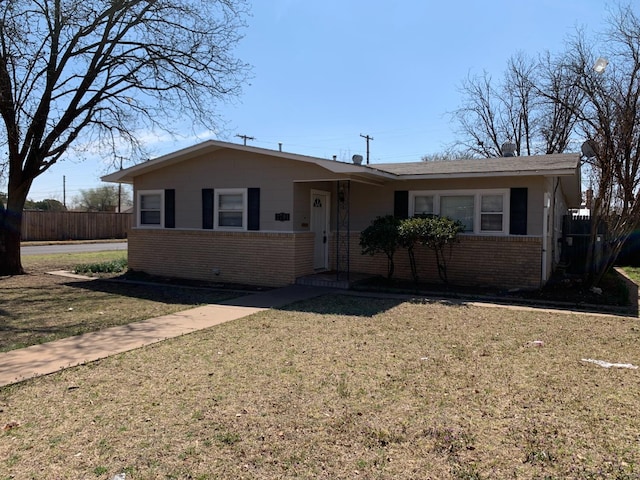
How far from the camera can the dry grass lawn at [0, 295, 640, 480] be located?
11.6 ft

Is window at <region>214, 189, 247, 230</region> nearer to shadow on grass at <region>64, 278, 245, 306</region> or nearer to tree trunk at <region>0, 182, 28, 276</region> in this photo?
shadow on grass at <region>64, 278, 245, 306</region>

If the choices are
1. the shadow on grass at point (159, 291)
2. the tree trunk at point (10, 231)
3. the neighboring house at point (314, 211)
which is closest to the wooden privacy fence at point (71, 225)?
the tree trunk at point (10, 231)

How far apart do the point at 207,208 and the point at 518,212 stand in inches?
323

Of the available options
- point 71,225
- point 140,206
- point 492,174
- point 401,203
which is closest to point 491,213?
point 492,174

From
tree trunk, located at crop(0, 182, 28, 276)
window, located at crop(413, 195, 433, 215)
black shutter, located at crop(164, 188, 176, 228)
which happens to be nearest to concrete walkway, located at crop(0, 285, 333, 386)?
window, located at crop(413, 195, 433, 215)

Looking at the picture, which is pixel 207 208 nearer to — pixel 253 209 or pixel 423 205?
pixel 253 209

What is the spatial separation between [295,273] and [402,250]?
3000 mm

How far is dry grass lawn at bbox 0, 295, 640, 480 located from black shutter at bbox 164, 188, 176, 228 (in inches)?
326

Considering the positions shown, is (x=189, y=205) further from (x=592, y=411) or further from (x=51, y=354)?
(x=592, y=411)

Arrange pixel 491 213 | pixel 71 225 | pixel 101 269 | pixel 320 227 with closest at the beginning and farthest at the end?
pixel 491 213
pixel 320 227
pixel 101 269
pixel 71 225

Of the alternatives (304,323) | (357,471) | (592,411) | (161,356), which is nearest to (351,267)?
(304,323)

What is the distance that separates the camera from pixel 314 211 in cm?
1373

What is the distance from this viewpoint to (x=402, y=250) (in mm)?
13422

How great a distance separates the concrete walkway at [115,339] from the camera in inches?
227
